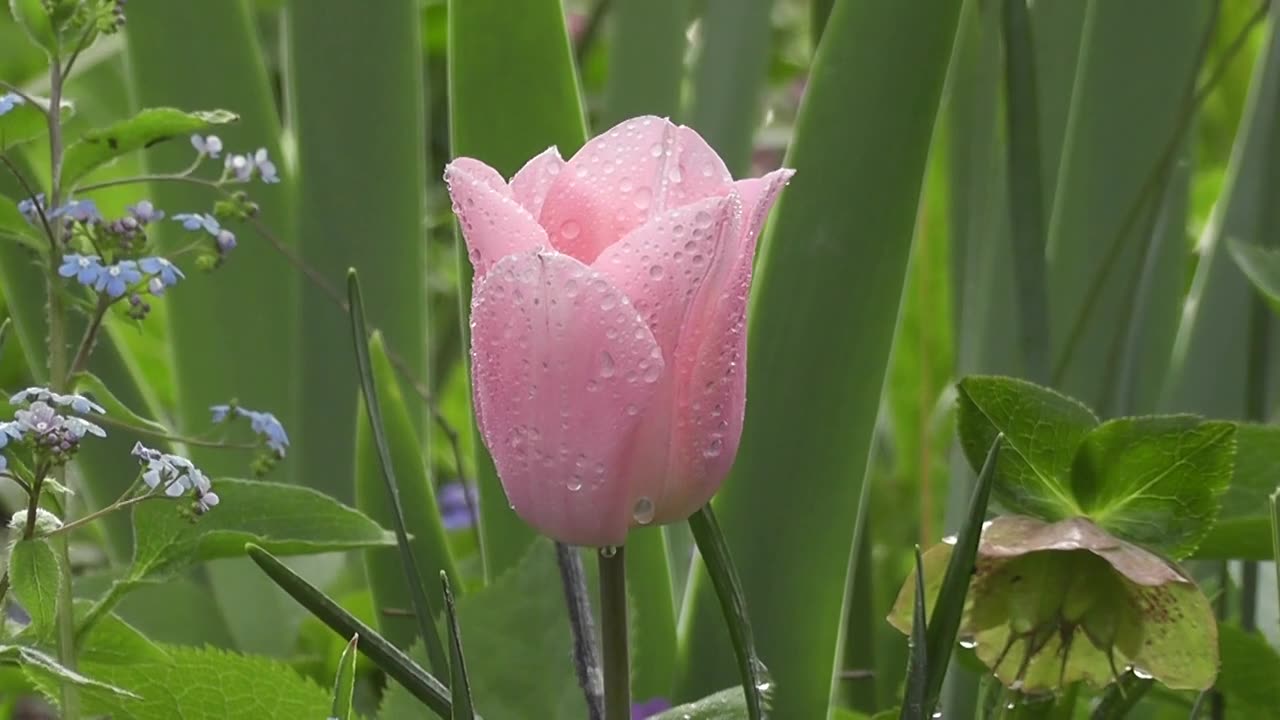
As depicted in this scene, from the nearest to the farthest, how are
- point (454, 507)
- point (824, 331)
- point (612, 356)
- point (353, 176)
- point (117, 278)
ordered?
point (612, 356)
point (117, 278)
point (824, 331)
point (353, 176)
point (454, 507)

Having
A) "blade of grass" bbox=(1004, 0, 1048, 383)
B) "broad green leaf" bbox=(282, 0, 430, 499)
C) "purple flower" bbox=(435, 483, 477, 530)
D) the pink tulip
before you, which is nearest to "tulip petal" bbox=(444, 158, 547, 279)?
the pink tulip

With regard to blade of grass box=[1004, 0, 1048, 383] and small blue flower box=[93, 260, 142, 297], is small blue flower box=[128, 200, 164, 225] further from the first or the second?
blade of grass box=[1004, 0, 1048, 383]

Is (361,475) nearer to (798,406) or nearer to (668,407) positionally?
(798,406)

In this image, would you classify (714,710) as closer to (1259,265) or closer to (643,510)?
(643,510)

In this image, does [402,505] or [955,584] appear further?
[402,505]

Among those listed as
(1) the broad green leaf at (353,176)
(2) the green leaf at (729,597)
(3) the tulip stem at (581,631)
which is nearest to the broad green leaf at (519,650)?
(3) the tulip stem at (581,631)

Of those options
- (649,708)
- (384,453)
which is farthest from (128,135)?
(649,708)
